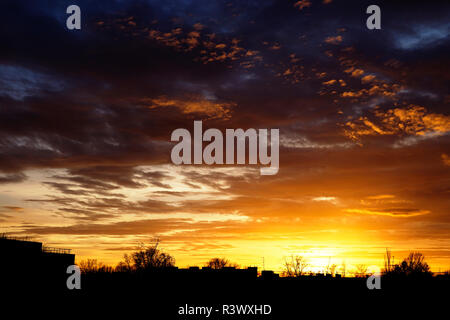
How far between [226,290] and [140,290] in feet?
42.1

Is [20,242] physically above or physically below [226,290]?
above

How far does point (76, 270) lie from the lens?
87.6 metres
